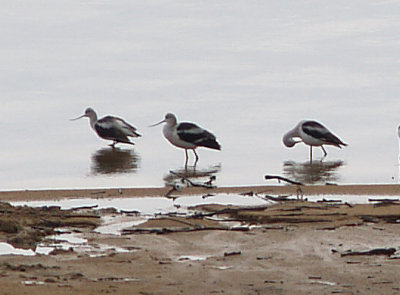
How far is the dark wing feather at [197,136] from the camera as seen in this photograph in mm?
18328

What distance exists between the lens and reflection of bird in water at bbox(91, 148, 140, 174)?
16.8 meters

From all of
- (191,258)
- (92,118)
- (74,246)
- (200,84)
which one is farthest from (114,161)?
(191,258)

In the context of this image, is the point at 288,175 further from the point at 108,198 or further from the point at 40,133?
the point at 40,133

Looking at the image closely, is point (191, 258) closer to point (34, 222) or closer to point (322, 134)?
point (34, 222)

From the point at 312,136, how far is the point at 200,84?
8.04 meters

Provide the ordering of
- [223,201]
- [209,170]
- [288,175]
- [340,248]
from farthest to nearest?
[209,170]
[288,175]
[223,201]
[340,248]

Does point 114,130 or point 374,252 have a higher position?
point 114,130

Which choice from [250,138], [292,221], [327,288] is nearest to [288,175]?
[250,138]

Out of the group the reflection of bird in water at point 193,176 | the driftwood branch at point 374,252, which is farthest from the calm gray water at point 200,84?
the driftwood branch at point 374,252

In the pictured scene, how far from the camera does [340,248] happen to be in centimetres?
830

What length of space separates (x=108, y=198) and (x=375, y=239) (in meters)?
3.86

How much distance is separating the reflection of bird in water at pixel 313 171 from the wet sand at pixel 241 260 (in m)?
5.14

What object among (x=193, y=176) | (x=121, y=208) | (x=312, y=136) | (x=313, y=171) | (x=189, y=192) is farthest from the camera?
(x=312, y=136)

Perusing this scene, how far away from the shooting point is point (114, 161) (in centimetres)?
1833
